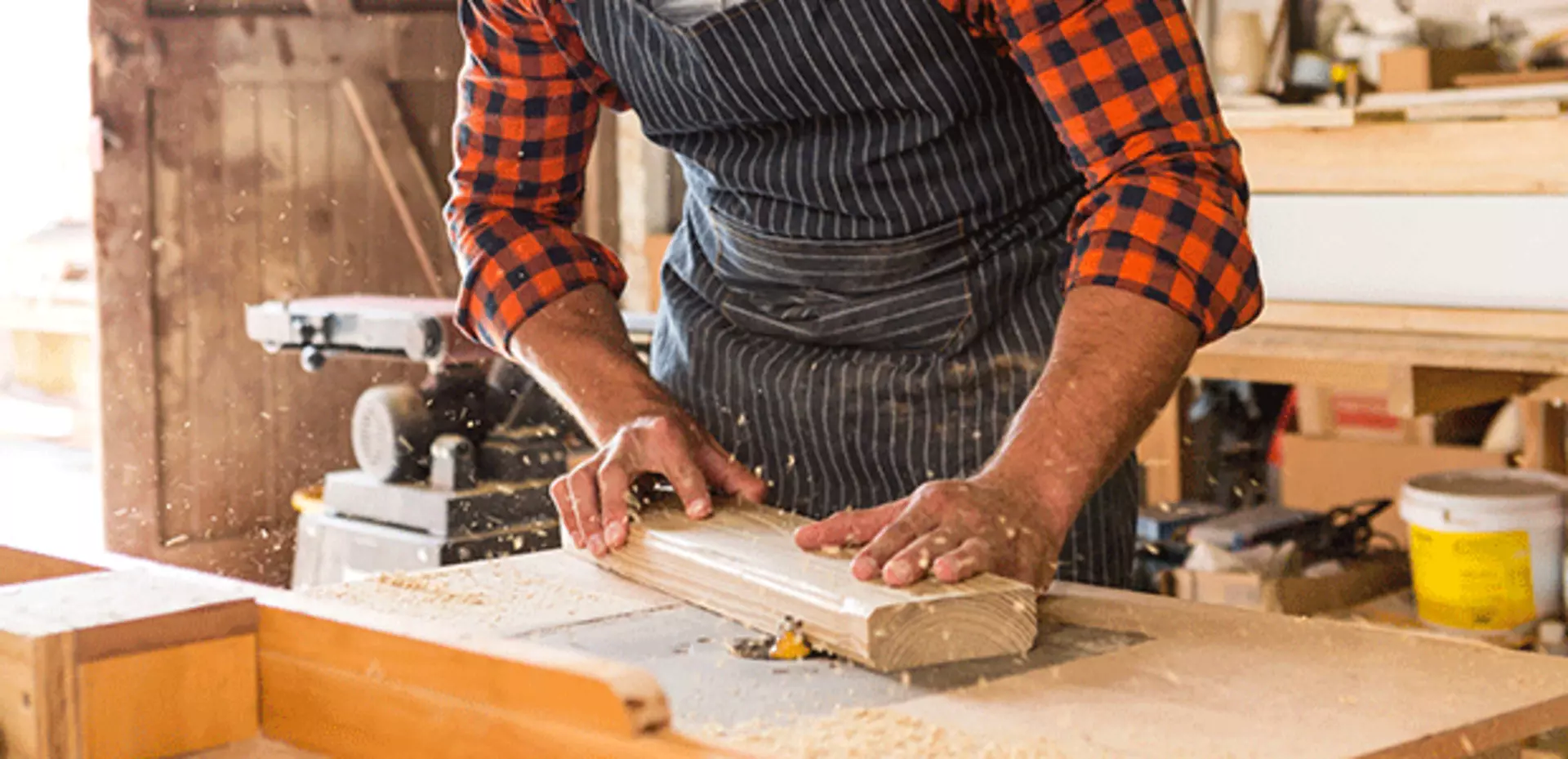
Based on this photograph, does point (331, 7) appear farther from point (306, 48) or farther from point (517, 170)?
point (517, 170)

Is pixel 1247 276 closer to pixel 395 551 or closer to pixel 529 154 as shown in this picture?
pixel 529 154

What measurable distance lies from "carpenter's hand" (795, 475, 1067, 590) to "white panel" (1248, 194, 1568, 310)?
189 cm

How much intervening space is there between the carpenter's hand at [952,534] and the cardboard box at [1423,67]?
7.31 feet

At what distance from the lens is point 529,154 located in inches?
78.1

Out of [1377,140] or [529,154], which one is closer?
[529,154]

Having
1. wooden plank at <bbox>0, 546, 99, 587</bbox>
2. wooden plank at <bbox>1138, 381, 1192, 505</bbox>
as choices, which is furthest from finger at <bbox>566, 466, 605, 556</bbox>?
wooden plank at <bbox>1138, 381, 1192, 505</bbox>

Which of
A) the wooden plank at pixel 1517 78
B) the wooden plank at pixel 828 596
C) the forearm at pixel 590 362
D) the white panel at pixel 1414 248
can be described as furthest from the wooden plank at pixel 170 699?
the wooden plank at pixel 1517 78

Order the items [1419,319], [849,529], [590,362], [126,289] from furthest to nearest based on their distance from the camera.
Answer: [126,289]
[1419,319]
[590,362]
[849,529]

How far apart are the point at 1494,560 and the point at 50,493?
16.6 feet

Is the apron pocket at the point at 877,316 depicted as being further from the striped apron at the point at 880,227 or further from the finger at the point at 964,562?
the finger at the point at 964,562

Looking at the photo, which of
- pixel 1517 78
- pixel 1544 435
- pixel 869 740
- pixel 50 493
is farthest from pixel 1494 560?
pixel 50 493

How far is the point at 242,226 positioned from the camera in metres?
4.93

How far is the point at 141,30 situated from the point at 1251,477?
2986 mm

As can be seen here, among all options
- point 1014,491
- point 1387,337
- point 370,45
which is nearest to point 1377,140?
point 1387,337
